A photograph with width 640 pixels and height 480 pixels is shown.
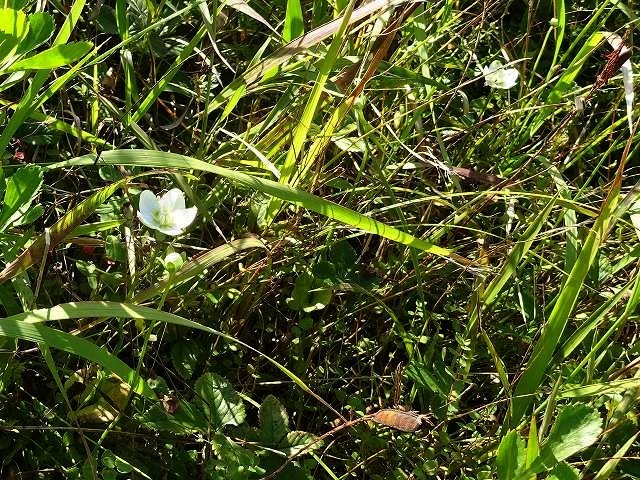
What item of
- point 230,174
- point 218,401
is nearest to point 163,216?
point 230,174

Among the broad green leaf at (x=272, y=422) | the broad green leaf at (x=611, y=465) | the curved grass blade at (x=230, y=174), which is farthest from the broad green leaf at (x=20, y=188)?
the broad green leaf at (x=611, y=465)

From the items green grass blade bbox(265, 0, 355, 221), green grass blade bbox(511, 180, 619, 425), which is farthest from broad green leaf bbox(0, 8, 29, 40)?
green grass blade bbox(511, 180, 619, 425)

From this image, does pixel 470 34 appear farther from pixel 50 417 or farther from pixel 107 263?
pixel 50 417

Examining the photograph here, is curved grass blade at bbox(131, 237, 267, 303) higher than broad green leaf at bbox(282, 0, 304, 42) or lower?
lower

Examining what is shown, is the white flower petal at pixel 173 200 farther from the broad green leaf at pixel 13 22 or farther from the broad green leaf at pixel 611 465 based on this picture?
the broad green leaf at pixel 611 465

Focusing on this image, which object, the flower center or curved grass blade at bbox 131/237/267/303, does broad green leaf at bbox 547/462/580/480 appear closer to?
curved grass blade at bbox 131/237/267/303

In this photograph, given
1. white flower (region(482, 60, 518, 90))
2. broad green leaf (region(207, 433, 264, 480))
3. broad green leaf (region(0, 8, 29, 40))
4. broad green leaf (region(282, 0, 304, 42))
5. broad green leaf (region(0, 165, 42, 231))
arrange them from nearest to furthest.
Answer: broad green leaf (region(0, 8, 29, 40)) → broad green leaf (region(0, 165, 42, 231)) → broad green leaf (region(207, 433, 264, 480)) → broad green leaf (region(282, 0, 304, 42)) → white flower (region(482, 60, 518, 90))

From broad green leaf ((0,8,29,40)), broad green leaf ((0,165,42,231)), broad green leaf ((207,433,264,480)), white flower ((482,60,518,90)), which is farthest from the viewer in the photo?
white flower ((482,60,518,90))

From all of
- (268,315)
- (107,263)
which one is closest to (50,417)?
(107,263)
